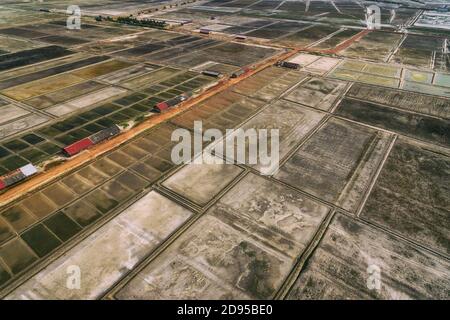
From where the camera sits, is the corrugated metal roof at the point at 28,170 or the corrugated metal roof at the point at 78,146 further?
the corrugated metal roof at the point at 78,146

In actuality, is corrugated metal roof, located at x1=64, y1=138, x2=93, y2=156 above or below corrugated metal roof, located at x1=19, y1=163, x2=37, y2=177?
above

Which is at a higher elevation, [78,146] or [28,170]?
[78,146]

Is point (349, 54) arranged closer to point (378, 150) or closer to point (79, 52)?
point (378, 150)

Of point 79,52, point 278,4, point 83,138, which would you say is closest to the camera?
point 83,138

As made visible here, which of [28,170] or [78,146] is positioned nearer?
[28,170]

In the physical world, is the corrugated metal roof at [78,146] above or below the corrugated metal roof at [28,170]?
above

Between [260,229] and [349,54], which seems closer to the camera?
[260,229]

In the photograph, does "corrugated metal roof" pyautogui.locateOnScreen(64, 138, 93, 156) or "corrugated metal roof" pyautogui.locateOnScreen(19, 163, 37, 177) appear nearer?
"corrugated metal roof" pyautogui.locateOnScreen(19, 163, 37, 177)

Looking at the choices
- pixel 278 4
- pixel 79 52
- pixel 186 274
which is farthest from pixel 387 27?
pixel 186 274

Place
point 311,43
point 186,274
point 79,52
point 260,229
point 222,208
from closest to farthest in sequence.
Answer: point 186,274 < point 260,229 < point 222,208 < point 79,52 < point 311,43

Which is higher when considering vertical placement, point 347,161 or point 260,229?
point 347,161
